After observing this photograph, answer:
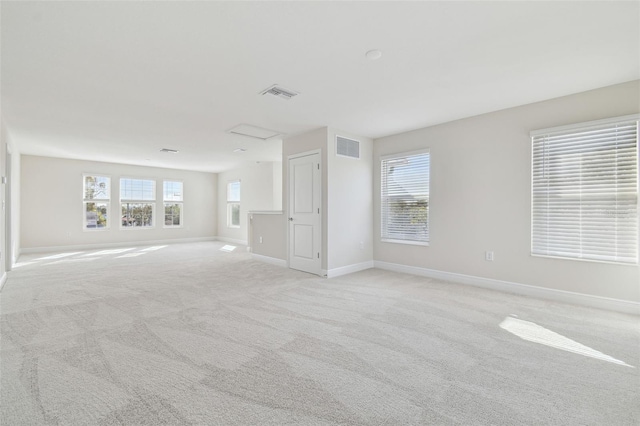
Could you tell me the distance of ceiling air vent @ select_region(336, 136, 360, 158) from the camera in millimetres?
4902

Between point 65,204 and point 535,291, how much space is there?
10453 mm

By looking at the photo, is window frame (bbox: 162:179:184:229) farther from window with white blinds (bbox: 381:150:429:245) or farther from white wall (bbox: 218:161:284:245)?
window with white blinds (bbox: 381:150:429:245)

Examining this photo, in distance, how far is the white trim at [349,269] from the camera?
474 cm

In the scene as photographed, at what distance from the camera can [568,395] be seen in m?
1.74

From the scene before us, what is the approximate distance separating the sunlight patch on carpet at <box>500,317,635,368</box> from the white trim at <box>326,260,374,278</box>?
249 cm

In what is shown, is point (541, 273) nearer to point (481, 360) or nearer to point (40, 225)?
point (481, 360)

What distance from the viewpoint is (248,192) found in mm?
8977

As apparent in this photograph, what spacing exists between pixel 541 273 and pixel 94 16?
5.20 meters

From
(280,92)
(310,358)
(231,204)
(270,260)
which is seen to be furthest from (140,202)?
(310,358)

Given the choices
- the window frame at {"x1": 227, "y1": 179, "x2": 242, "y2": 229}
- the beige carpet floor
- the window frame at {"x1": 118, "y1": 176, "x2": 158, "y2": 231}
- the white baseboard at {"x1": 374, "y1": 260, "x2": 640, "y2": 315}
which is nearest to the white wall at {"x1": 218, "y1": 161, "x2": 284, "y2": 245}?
the window frame at {"x1": 227, "y1": 179, "x2": 242, "y2": 229}

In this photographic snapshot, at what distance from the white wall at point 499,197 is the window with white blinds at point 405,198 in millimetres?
159

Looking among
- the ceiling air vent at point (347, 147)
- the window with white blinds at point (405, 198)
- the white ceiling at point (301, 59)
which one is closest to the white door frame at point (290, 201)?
the ceiling air vent at point (347, 147)

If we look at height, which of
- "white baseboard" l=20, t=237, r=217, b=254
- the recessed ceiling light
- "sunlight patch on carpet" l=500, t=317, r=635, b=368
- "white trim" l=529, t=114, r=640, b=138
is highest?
the recessed ceiling light

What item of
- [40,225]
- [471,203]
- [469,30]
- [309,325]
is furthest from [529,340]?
[40,225]
